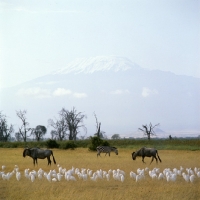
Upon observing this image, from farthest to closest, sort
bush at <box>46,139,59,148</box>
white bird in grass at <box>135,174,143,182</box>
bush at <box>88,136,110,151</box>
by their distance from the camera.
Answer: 1. bush at <box>46,139,59,148</box>
2. bush at <box>88,136,110,151</box>
3. white bird in grass at <box>135,174,143,182</box>

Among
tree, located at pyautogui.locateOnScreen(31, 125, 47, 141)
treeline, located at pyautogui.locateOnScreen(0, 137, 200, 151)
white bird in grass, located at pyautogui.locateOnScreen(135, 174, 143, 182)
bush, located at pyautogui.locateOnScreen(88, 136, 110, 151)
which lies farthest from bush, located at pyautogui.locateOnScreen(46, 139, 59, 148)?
tree, located at pyautogui.locateOnScreen(31, 125, 47, 141)

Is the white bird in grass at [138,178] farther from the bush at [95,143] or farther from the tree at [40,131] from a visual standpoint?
the tree at [40,131]

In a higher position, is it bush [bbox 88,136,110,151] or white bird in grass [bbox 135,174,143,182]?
bush [bbox 88,136,110,151]

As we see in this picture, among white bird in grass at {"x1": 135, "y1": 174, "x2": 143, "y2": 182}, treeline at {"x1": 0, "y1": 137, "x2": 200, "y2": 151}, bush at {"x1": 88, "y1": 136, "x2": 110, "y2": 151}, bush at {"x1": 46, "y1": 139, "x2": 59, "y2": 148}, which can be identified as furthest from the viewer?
bush at {"x1": 46, "y1": 139, "x2": 59, "y2": 148}

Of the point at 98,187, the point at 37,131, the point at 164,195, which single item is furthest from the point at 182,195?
the point at 37,131

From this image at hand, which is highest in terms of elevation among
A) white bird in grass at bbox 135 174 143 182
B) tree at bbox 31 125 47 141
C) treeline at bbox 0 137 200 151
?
tree at bbox 31 125 47 141

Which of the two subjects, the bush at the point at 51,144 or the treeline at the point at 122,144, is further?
the bush at the point at 51,144

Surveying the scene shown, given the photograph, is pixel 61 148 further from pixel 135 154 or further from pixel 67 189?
pixel 67 189

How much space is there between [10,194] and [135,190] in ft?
13.0

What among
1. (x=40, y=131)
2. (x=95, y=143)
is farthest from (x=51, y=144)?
(x=40, y=131)

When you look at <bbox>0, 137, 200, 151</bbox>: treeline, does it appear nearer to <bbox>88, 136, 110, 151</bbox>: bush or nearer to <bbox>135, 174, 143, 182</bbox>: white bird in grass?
<bbox>88, 136, 110, 151</bbox>: bush

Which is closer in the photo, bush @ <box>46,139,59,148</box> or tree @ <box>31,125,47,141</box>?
bush @ <box>46,139,59,148</box>

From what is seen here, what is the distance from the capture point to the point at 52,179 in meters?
16.1

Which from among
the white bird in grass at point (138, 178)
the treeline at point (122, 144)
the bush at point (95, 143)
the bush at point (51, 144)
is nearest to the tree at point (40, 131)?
the treeline at point (122, 144)
